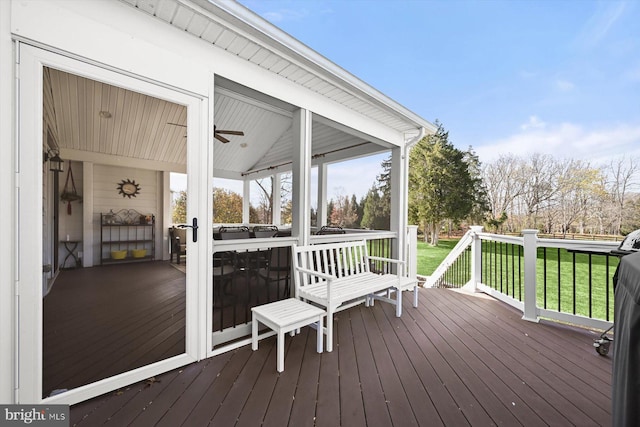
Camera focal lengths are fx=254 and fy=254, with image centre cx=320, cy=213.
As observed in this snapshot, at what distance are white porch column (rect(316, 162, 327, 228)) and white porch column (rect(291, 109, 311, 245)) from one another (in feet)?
9.14

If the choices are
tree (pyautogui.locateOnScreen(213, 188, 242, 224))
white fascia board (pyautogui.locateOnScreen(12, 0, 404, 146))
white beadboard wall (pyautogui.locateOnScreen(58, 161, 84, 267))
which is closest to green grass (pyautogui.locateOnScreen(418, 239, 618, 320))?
Result: white fascia board (pyautogui.locateOnScreen(12, 0, 404, 146))

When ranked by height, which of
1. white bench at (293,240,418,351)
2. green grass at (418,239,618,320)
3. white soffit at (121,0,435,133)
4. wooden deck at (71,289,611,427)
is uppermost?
white soffit at (121,0,435,133)

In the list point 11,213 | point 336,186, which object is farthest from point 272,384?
point 336,186

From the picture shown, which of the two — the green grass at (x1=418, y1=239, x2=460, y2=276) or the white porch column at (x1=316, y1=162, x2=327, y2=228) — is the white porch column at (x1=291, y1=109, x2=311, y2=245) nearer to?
the white porch column at (x1=316, y1=162, x2=327, y2=228)

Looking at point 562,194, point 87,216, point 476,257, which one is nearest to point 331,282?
point 476,257

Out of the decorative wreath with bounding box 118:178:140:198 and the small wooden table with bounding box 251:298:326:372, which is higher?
the decorative wreath with bounding box 118:178:140:198

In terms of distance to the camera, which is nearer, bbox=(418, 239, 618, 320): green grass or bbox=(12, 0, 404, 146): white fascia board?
bbox=(12, 0, 404, 146): white fascia board

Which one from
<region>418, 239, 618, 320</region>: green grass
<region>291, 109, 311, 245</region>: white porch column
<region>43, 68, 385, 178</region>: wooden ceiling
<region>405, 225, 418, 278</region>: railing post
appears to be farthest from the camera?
<region>405, 225, 418, 278</region>: railing post

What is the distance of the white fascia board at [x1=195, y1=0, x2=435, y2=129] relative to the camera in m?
1.84

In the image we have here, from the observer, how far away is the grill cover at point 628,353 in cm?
55

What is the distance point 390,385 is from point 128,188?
6963mm

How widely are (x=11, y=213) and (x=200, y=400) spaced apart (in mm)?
1526

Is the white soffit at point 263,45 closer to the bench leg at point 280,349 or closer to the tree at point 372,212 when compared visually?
the bench leg at point 280,349

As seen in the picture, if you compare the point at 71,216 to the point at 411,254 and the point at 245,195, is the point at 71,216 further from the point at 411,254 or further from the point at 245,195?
the point at 411,254
